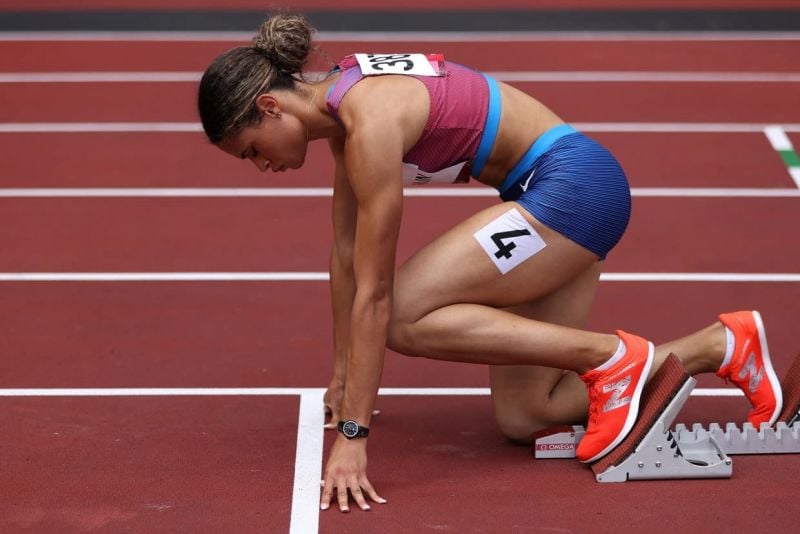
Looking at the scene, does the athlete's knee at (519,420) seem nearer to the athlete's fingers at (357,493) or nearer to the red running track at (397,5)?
the athlete's fingers at (357,493)

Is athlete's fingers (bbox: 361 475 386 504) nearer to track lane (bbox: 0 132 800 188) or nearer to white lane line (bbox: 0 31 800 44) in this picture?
track lane (bbox: 0 132 800 188)

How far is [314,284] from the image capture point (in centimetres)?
585

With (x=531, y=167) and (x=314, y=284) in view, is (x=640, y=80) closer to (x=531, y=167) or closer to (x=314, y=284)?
(x=314, y=284)

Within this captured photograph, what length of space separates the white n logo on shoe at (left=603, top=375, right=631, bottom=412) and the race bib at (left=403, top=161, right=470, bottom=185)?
2.52 ft

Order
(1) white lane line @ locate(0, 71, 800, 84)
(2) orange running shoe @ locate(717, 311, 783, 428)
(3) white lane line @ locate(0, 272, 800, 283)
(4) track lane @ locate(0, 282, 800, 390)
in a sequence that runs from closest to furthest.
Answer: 1. (2) orange running shoe @ locate(717, 311, 783, 428)
2. (4) track lane @ locate(0, 282, 800, 390)
3. (3) white lane line @ locate(0, 272, 800, 283)
4. (1) white lane line @ locate(0, 71, 800, 84)

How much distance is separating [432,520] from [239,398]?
1149mm

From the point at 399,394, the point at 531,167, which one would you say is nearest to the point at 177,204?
the point at 399,394

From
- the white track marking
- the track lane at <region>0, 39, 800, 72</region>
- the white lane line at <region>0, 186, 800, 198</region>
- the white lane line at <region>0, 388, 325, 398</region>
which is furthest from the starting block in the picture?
the white track marking

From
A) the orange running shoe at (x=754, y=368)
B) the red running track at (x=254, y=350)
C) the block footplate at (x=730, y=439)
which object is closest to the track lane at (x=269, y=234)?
the red running track at (x=254, y=350)

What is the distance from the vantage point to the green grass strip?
296 inches

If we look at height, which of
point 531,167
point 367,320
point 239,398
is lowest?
point 239,398

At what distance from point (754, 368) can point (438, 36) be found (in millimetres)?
6797

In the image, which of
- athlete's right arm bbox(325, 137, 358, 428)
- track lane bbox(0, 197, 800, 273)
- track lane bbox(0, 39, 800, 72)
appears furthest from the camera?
track lane bbox(0, 39, 800, 72)

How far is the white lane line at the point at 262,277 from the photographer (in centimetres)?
588
